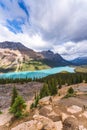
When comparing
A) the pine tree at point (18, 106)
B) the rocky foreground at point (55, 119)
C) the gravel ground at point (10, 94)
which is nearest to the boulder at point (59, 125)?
the rocky foreground at point (55, 119)

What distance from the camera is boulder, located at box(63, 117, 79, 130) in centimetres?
2611

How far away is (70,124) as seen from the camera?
87.6 feet

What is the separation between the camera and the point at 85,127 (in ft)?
86.5

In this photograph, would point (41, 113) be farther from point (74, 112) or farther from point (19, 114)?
point (74, 112)

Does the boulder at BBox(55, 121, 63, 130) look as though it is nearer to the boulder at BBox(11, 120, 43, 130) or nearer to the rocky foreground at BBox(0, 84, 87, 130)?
the rocky foreground at BBox(0, 84, 87, 130)

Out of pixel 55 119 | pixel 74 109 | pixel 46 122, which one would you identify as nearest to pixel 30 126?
pixel 46 122

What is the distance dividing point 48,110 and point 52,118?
2839mm

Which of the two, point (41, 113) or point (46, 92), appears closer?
point (41, 113)

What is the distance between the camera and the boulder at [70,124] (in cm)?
2611

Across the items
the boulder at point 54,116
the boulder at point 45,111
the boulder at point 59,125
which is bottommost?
the boulder at point 59,125

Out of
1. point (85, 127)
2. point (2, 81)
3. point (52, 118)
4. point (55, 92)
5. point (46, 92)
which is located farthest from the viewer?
point (2, 81)

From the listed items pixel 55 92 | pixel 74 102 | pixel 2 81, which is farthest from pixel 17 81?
pixel 74 102

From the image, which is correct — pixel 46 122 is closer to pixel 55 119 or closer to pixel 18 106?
pixel 55 119

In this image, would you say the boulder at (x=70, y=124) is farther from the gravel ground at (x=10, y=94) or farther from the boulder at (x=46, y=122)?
the gravel ground at (x=10, y=94)
